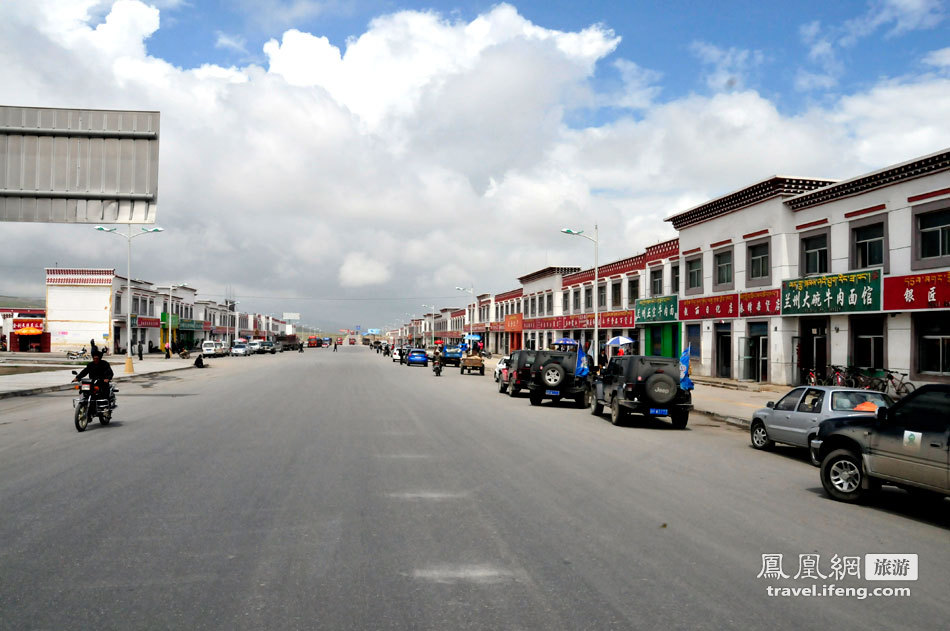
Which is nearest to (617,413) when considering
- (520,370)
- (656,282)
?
(520,370)

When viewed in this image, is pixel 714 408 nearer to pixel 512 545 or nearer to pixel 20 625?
pixel 512 545

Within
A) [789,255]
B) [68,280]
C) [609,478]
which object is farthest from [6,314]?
[609,478]

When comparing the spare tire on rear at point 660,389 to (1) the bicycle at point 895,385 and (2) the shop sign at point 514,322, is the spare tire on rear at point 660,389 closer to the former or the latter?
(1) the bicycle at point 895,385

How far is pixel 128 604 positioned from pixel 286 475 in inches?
189

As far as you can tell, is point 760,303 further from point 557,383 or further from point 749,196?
point 557,383

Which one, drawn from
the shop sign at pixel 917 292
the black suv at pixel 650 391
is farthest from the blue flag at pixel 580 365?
the shop sign at pixel 917 292

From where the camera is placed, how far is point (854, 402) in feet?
41.0

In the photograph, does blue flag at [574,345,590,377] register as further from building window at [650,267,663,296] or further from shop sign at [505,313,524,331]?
shop sign at [505,313,524,331]

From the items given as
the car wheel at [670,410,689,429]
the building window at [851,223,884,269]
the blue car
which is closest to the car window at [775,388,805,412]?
the car wheel at [670,410,689,429]

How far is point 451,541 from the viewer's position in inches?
253

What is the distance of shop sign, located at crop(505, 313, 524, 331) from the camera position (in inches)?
3163

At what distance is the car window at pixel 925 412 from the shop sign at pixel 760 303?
23463mm

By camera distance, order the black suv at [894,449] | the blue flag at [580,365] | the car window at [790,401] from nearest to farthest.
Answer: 1. the black suv at [894,449]
2. the car window at [790,401]
3. the blue flag at [580,365]

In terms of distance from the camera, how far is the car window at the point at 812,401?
12788 mm
